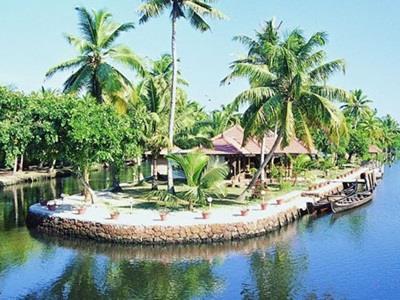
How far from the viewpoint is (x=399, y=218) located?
26859 mm

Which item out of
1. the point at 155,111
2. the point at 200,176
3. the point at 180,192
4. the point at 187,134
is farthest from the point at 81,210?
the point at 187,134

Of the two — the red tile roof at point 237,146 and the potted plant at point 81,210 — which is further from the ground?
the red tile roof at point 237,146

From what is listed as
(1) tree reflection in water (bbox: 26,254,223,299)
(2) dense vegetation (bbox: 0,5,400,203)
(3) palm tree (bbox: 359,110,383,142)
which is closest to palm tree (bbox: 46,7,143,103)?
(2) dense vegetation (bbox: 0,5,400,203)

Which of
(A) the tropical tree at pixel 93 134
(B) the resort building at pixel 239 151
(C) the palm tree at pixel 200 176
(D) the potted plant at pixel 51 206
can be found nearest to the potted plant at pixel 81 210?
(D) the potted plant at pixel 51 206

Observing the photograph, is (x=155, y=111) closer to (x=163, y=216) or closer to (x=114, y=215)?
(x=114, y=215)

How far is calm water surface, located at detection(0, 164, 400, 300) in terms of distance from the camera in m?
15.0

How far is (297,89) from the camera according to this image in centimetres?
2344

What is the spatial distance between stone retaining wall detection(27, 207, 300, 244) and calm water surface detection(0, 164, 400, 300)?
46 centimetres

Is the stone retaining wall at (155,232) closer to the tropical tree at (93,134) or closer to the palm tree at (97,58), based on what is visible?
the tropical tree at (93,134)

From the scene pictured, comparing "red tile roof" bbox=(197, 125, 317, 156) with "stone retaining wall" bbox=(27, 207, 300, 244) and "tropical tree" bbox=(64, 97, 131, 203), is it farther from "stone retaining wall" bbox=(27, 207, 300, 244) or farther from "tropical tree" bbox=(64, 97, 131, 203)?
"stone retaining wall" bbox=(27, 207, 300, 244)

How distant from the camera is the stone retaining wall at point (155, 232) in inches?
792

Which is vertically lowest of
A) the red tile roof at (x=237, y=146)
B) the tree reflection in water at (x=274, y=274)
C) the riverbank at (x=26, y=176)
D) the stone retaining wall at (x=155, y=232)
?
the tree reflection in water at (x=274, y=274)

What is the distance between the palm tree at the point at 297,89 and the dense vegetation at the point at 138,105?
0.05 m

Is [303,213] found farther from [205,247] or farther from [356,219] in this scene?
[205,247]
